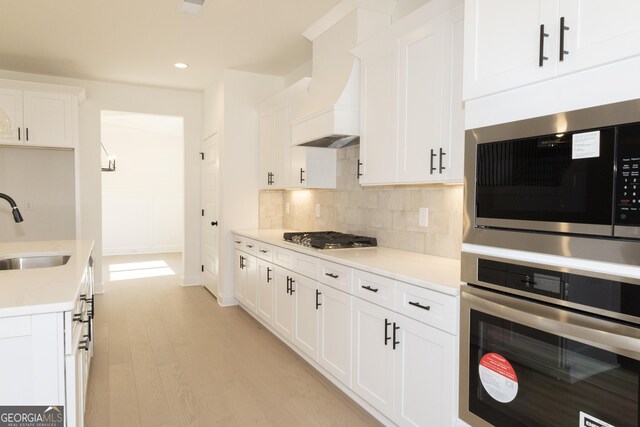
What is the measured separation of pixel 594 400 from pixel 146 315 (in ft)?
13.9

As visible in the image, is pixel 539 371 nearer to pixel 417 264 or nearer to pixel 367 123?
pixel 417 264

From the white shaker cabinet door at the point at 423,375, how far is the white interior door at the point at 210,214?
3359 millimetres

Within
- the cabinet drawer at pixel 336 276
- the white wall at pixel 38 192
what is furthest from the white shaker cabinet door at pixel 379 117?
the white wall at pixel 38 192

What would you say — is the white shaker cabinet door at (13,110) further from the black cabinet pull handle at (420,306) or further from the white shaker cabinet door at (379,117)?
the black cabinet pull handle at (420,306)

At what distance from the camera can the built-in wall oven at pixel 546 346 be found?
1157mm

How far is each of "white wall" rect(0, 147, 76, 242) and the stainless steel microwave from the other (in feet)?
17.1

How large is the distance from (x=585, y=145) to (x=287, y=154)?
3.18 metres

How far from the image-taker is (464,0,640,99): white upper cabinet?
1.14 meters

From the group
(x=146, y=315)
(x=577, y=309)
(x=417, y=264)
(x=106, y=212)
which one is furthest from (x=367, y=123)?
(x=106, y=212)

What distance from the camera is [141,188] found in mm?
9023

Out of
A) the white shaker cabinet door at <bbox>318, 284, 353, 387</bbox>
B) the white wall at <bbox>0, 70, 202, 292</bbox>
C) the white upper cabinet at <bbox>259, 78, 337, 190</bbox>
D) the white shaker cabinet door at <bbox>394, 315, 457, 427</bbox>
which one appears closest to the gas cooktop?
the white shaker cabinet door at <bbox>318, 284, 353, 387</bbox>

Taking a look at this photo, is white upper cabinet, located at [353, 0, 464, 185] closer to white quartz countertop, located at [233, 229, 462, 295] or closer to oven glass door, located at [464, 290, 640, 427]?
white quartz countertop, located at [233, 229, 462, 295]

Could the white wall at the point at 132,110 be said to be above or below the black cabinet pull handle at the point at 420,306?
above

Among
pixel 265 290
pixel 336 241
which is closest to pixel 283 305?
pixel 265 290
